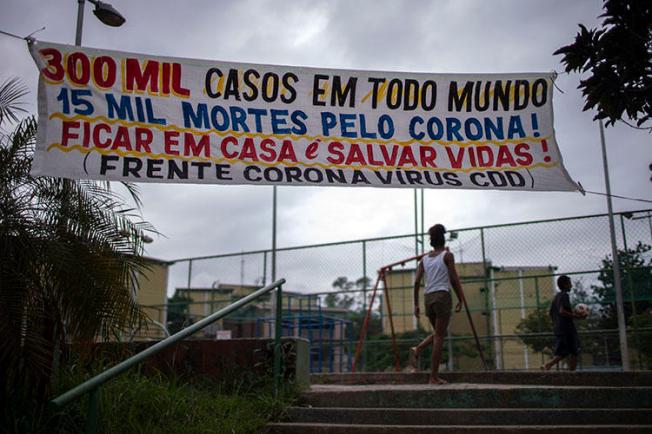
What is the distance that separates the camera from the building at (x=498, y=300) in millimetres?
12859

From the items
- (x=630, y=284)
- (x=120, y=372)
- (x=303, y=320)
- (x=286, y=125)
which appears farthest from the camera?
(x=303, y=320)

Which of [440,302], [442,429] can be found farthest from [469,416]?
[440,302]

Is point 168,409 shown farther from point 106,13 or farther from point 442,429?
point 106,13

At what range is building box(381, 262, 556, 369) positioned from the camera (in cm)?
1286

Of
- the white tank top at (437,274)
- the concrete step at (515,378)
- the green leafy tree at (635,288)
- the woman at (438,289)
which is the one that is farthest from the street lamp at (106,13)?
the green leafy tree at (635,288)

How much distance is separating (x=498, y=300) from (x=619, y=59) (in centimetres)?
938

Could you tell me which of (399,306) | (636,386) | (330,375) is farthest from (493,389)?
(399,306)

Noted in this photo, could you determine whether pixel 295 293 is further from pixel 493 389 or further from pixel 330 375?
pixel 493 389

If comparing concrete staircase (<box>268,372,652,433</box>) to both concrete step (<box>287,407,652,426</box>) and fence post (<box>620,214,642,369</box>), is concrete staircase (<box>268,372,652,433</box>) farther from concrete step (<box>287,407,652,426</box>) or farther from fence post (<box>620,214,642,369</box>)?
fence post (<box>620,214,642,369</box>)

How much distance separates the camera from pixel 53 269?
19.5 feet

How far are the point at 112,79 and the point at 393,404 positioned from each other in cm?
429

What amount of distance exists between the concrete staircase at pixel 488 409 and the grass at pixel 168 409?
0.99 feet

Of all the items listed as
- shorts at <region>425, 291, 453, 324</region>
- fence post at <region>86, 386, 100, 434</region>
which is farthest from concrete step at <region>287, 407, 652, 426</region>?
fence post at <region>86, 386, 100, 434</region>

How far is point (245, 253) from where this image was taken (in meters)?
15.6
